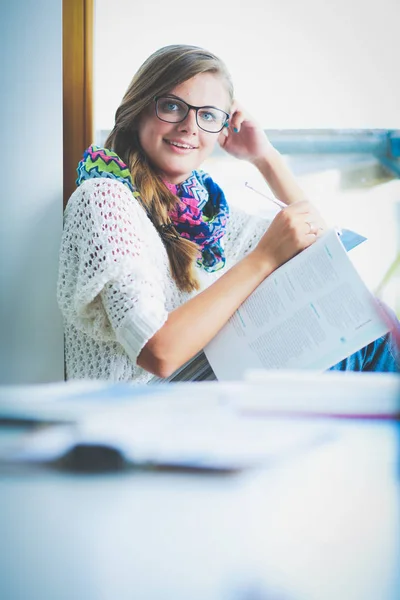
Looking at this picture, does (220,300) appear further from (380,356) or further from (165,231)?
(380,356)

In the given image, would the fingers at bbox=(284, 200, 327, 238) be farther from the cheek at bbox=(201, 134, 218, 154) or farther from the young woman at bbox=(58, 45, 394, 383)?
the cheek at bbox=(201, 134, 218, 154)

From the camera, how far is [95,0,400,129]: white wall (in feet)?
3.93

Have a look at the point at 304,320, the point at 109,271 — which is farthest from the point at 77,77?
the point at 304,320

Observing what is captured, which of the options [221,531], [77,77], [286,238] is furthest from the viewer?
[77,77]

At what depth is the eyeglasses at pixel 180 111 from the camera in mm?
1059

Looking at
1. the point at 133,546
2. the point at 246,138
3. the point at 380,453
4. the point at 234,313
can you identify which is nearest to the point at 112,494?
the point at 133,546

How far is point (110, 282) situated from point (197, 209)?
0.38m

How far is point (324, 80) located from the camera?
4.08 ft

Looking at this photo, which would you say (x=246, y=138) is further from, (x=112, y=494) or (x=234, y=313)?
(x=112, y=494)

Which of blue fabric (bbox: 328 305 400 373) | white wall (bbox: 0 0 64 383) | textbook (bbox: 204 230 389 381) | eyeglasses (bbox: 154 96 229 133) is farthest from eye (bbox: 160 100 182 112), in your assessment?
blue fabric (bbox: 328 305 400 373)

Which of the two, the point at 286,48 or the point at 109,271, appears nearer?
the point at 109,271

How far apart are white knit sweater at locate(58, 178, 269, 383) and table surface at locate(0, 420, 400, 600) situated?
0.52 metres

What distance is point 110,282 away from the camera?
83 centimetres

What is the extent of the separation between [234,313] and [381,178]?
601 mm
